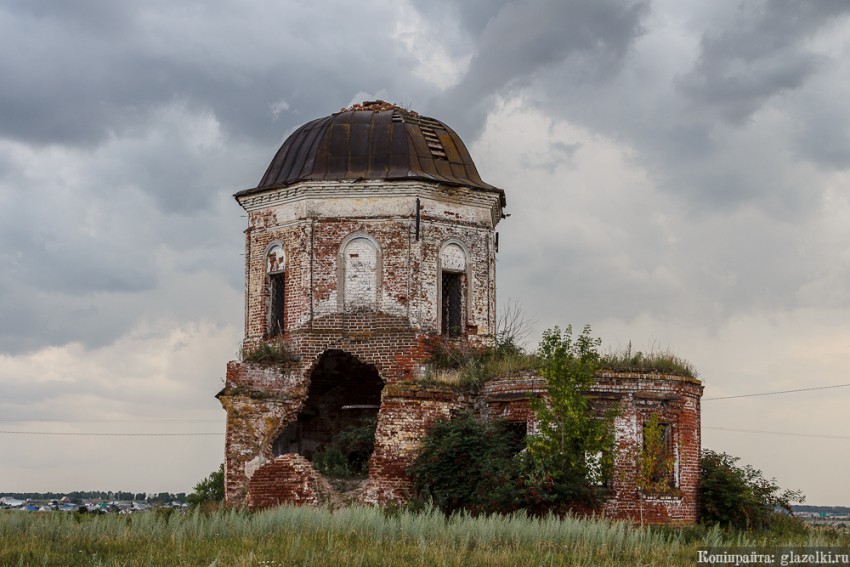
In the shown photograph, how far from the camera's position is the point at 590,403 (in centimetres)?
2142

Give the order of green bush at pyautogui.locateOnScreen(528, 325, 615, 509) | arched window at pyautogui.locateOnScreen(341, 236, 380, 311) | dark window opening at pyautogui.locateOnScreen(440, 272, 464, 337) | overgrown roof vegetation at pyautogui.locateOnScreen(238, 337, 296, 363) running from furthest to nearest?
dark window opening at pyautogui.locateOnScreen(440, 272, 464, 337)
arched window at pyautogui.locateOnScreen(341, 236, 380, 311)
overgrown roof vegetation at pyautogui.locateOnScreen(238, 337, 296, 363)
green bush at pyautogui.locateOnScreen(528, 325, 615, 509)

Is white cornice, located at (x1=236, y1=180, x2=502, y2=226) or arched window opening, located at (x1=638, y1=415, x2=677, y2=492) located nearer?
arched window opening, located at (x1=638, y1=415, x2=677, y2=492)

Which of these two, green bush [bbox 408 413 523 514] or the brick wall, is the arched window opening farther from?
the brick wall

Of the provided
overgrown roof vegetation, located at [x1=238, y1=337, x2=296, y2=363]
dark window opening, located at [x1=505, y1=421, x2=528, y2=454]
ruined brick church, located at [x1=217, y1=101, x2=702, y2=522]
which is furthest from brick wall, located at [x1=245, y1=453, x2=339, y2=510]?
dark window opening, located at [x1=505, y1=421, x2=528, y2=454]

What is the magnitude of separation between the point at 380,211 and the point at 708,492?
848 cm

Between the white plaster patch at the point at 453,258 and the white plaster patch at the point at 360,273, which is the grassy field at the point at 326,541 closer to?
the white plaster patch at the point at 360,273

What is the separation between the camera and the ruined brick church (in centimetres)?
2172

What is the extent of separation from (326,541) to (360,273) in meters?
9.85

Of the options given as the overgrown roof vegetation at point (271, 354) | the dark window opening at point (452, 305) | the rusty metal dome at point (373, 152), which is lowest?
the overgrown roof vegetation at point (271, 354)

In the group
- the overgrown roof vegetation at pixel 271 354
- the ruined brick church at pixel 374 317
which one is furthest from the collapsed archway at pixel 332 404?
the overgrown roof vegetation at pixel 271 354

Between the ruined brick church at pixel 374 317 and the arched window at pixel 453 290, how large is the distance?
0.11ft

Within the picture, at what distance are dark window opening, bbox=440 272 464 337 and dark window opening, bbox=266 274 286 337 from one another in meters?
3.43

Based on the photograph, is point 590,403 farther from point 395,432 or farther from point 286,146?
point 286,146

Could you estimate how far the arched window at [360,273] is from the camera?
24.2 metres
